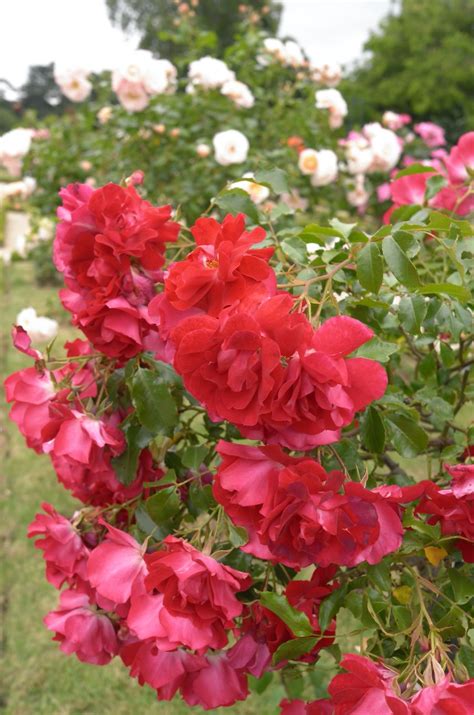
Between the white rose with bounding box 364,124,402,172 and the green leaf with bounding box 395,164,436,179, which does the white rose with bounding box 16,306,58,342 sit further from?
the white rose with bounding box 364,124,402,172

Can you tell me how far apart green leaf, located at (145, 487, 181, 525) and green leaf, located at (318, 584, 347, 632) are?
195 millimetres

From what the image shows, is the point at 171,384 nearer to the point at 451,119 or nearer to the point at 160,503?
the point at 160,503

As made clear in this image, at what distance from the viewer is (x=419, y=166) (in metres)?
1.13

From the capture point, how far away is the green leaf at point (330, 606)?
0.79 meters

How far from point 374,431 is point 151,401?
9.8 inches

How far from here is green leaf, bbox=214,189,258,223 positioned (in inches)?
39.6

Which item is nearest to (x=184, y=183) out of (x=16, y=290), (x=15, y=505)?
(x=15, y=505)

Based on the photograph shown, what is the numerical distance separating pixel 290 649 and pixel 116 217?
494 millimetres

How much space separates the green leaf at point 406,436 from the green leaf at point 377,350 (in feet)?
0.47

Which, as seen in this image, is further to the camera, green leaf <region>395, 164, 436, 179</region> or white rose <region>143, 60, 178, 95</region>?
white rose <region>143, 60, 178, 95</region>

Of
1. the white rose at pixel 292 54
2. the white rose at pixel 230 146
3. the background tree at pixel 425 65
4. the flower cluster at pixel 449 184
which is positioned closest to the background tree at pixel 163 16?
the background tree at pixel 425 65

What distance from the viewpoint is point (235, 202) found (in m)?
1.01

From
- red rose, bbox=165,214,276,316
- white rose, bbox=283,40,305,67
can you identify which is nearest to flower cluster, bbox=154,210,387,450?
red rose, bbox=165,214,276,316

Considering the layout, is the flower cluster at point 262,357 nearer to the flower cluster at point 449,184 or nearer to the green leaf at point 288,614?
the green leaf at point 288,614
